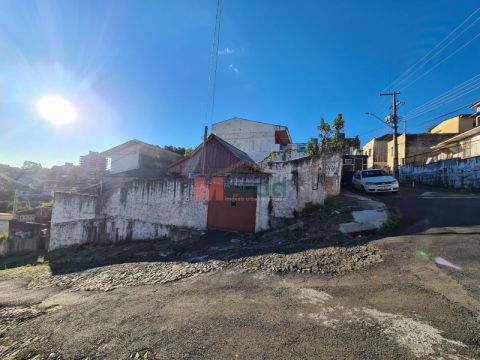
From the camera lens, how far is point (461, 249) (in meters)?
5.11

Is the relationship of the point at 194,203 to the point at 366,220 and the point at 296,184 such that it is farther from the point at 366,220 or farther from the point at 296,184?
the point at 366,220

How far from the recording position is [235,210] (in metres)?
10.2

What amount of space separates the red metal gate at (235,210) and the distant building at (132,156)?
15009mm

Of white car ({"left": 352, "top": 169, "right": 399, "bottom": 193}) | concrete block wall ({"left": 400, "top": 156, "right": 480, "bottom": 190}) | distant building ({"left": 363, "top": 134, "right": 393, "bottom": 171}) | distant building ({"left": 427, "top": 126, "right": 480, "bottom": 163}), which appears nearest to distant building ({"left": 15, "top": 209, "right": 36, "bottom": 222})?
white car ({"left": 352, "top": 169, "right": 399, "bottom": 193})

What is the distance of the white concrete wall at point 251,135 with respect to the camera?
25062 mm

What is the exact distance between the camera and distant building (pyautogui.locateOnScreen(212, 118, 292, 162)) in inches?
987

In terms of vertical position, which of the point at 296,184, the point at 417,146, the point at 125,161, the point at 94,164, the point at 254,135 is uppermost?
the point at 254,135

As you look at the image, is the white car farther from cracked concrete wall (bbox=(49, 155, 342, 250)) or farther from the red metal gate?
the red metal gate

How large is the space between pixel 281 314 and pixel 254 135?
75.4 ft

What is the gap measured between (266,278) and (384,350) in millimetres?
2755

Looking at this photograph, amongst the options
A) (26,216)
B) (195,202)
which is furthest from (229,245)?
(26,216)

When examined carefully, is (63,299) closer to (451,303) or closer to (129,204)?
(129,204)

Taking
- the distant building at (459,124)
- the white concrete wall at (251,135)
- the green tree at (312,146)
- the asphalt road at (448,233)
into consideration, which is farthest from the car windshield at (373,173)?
the distant building at (459,124)

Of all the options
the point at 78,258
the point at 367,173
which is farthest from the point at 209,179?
the point at 367,173
